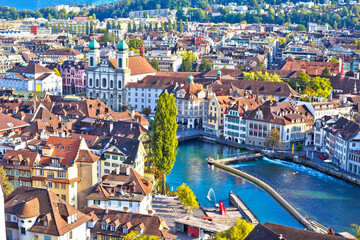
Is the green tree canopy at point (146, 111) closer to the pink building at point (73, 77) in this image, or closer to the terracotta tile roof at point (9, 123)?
the pink building at point (73, 77)

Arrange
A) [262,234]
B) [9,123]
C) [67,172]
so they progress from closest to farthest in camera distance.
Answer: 1. [262,234]
2. [67,172]
3. [9,123]

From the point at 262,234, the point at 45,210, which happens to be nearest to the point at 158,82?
the point at 45,210

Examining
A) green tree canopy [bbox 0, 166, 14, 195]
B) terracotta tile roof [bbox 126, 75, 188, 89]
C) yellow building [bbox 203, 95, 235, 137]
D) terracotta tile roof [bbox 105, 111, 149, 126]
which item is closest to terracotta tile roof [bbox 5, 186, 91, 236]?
green tree canopy [bbox 0, 166, 14, 195]

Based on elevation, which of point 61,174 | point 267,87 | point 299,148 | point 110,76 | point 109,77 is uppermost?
point 110,76

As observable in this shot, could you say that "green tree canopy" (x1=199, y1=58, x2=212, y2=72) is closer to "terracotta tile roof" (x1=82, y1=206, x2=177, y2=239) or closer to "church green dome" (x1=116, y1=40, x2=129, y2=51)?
"church green dome" (x1=116, y1=40, x2=129, y2=51)

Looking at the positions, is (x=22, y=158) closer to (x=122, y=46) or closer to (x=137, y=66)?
(x=122, y=46)

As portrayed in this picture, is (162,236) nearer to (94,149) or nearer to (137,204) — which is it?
(137,204)

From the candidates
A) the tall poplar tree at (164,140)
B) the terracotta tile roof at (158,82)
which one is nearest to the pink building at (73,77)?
the terracotta tile roof at (158,82)
